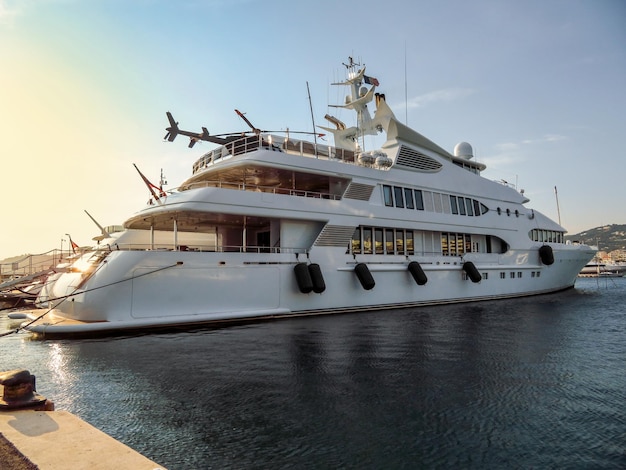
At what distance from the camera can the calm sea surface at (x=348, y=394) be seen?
5141 mm

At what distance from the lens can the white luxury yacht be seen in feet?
43.6

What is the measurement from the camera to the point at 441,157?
76.9ft

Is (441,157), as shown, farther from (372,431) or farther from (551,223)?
(372,431)

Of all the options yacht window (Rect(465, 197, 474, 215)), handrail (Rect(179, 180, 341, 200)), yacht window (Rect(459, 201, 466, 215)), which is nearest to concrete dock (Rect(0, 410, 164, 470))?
handrail (Rect(179, 180, 341, 200))

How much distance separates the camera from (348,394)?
7246mm

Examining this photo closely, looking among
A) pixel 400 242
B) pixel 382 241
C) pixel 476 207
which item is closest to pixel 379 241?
pixel 382 241

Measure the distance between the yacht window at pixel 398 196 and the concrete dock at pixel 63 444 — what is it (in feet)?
58.5

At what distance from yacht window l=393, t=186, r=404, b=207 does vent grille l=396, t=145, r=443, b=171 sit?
144 cm

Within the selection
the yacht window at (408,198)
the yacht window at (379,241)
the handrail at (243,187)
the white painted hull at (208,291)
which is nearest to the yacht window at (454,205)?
the yacht window at (408,198)

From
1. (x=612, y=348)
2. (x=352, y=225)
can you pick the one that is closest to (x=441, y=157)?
(x=352, y=225)

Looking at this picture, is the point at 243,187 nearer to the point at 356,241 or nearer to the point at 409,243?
the point at 356,241

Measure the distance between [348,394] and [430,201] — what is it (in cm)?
1651

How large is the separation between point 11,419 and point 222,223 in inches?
565

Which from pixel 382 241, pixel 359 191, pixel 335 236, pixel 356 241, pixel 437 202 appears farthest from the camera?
pixel 437 202
